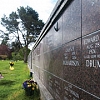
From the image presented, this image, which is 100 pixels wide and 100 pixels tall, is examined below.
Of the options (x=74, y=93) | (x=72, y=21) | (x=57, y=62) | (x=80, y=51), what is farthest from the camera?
(x=57, y=62)

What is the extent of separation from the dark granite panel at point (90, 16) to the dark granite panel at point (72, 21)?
0.60 feet

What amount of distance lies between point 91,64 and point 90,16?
18.0 inches

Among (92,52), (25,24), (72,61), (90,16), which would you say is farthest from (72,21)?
(25,24)

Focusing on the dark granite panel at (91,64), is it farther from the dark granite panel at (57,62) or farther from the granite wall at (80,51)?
the dark granite panel at (57,62)

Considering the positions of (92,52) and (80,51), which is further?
(80,51)

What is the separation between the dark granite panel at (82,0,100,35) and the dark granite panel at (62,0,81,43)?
0.60ft

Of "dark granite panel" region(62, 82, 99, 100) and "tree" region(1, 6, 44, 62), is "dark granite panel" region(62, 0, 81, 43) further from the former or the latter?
"tree" region(1, 6, 44, 62)

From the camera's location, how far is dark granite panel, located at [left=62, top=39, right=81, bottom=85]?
7.78 feet

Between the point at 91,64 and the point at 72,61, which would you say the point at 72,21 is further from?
the point at 91,64

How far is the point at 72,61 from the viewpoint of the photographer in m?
2.62

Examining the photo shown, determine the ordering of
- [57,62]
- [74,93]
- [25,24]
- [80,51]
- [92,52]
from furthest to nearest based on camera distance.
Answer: [25,24] < [57,62] < [74,93] < [80,51] < [92,52]

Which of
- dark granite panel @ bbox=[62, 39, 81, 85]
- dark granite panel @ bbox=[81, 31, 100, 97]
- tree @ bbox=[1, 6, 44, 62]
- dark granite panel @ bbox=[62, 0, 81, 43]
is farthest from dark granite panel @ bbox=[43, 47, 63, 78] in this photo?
tree @ bbox=[1, 6, 44, 62]

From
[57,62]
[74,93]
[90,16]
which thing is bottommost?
[74,93]

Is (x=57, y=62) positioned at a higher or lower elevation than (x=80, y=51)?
lower
